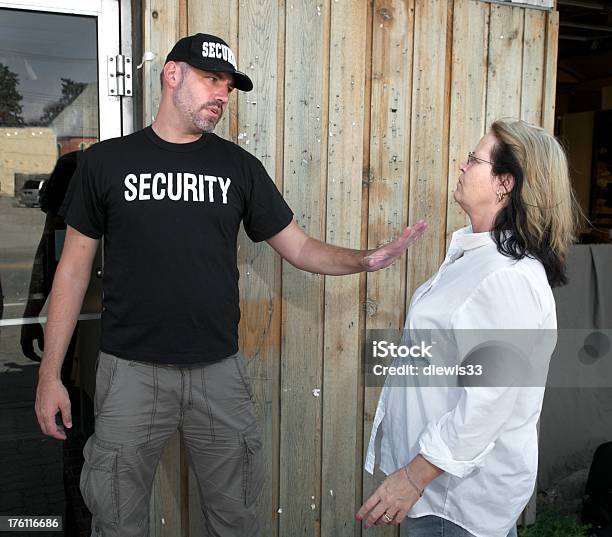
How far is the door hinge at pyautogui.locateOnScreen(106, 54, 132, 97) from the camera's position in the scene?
8.39 ft

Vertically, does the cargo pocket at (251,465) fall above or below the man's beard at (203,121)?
below

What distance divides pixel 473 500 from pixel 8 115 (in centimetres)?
206

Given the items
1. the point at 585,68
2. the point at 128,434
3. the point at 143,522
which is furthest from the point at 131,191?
the point at 585,68

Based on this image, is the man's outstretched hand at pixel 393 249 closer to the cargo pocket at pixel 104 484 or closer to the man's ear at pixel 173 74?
the man's ear at pixel 173 74

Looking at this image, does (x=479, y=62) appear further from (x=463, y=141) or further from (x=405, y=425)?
(x=405, y=425)

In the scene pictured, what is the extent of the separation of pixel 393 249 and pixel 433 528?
0.87 metres

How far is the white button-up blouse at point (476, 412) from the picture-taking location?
1631 millimetres

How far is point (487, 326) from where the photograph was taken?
1.66 meters

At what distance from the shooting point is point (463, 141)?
122 inches

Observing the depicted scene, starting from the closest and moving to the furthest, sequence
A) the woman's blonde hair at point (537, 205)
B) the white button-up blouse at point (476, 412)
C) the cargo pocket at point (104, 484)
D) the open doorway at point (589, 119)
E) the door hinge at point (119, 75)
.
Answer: the white button-up blouse at point (476, 412), the woman's blonde hair at point (537, 205), the cargo pocket at point (104, 484), the door hinge at point (119, 75), the open doorway at point (589, 119)

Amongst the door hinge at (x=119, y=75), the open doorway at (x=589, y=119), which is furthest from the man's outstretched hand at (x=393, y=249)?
the open doorway at (x=589, y=119)

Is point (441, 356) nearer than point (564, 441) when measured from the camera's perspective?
Yes

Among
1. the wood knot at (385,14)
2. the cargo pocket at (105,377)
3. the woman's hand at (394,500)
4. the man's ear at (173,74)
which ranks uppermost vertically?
the wood knot at (385,14)

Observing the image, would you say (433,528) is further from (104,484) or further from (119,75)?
(119,75)
